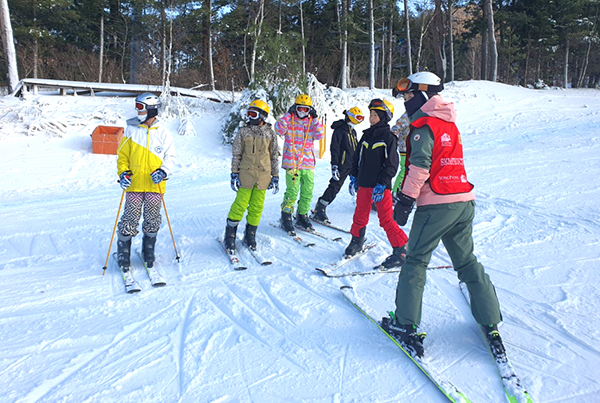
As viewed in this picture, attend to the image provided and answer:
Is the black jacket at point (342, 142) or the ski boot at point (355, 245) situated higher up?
the black jacket at point (342, 142)

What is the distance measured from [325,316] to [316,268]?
0.97 m

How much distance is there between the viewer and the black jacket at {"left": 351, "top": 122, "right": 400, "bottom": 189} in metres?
4.42

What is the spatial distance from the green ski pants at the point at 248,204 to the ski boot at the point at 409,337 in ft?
7.51

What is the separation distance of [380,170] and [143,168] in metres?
2.46

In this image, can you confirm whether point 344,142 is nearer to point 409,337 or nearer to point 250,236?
point 250,236

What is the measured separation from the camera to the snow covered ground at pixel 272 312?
8.74ft

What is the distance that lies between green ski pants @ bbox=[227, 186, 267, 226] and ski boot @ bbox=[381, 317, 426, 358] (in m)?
2.29

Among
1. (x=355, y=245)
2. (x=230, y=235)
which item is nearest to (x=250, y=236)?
(x=230, y=235)

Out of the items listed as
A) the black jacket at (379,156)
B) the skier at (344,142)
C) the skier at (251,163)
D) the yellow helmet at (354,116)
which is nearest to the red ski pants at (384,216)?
the black jacket at (379,156)

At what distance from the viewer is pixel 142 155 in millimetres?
4188

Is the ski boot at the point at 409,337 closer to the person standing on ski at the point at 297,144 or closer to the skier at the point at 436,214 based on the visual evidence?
the skier at the point at 436,214

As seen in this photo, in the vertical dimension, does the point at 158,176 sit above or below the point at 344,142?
below

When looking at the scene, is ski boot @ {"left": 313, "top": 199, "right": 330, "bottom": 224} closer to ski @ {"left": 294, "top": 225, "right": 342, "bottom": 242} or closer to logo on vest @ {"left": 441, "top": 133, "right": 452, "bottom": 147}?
ski @ {"left": 294, "top": 225, "right": 342, "bottom": 242}

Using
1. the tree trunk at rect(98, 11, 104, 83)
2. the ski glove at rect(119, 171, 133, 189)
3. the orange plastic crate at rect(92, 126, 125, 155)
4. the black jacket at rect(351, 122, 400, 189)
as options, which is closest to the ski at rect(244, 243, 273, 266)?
the black jacket at rect(351, 122, 400, 189)
